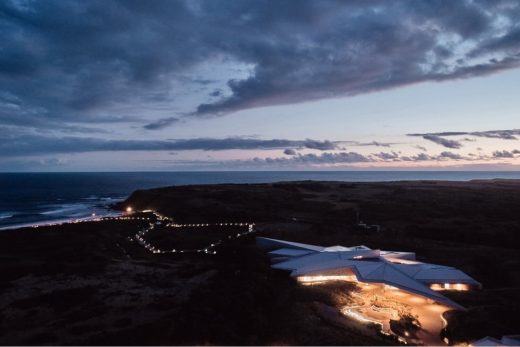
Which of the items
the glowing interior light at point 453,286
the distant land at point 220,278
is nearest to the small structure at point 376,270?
the glowing interior light at point 453,286

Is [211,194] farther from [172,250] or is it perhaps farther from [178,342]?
[178,342]

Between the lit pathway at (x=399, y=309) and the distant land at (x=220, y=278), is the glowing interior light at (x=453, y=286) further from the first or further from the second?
the lit pathway at (x=399, y=309)

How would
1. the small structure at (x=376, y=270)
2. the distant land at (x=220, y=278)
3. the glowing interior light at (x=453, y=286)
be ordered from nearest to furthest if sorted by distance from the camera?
the distant land at (x=220, y=278), the small structure at (x=376, y=270), the glowing interior light at (x=453, y=286)

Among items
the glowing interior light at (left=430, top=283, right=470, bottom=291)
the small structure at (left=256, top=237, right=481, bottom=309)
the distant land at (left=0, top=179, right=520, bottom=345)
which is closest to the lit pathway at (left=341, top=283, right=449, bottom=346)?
the distant land at (left=0, top=179, right=520, bottom=345)

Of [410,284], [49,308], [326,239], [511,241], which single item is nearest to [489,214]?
[511,241]

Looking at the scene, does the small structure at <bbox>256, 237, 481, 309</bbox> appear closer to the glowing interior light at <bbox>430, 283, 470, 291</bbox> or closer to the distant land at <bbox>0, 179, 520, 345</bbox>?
the glowing interior light at <bbox>430, 283, 470, 291</bbox>
